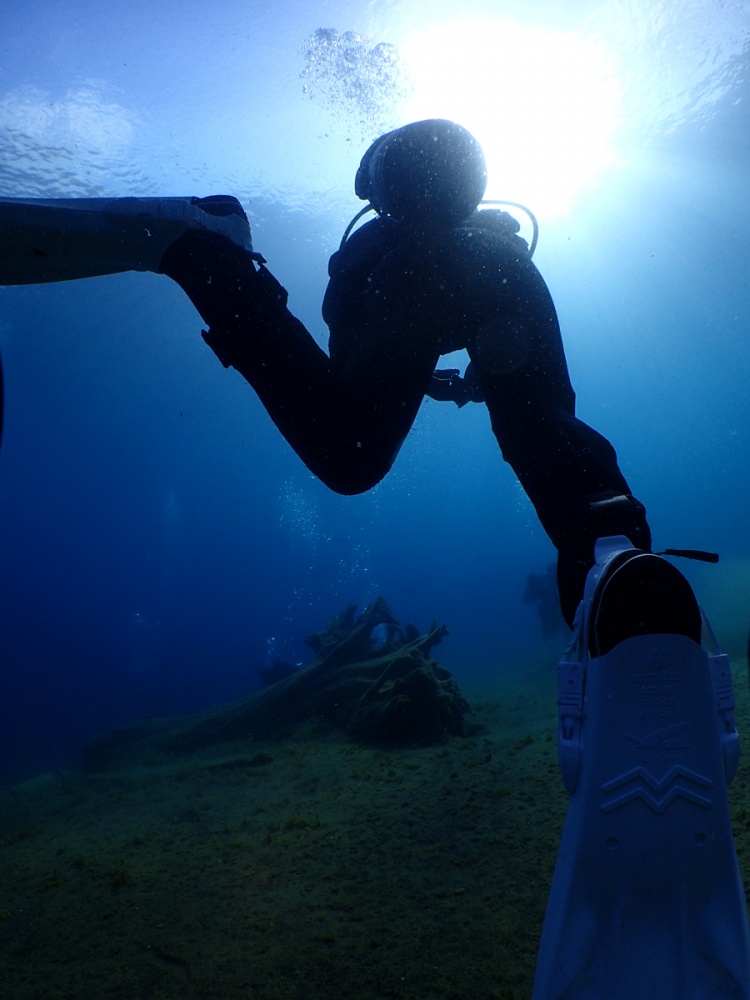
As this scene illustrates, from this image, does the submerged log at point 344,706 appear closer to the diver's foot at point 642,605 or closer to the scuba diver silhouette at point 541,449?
the scuba diver silhouette at point 541,449

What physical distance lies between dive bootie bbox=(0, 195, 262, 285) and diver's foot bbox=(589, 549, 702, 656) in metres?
1.56

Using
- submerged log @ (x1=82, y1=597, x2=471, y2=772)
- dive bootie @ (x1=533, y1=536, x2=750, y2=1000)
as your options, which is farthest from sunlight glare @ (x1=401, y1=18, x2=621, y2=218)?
dive bootie @ (x1=533, y1=536, x2=750, y2=1000)

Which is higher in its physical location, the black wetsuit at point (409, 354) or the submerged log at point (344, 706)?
the black wetsuit at point (409, 354)

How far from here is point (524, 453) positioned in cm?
159

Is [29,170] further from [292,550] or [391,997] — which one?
[292,550]

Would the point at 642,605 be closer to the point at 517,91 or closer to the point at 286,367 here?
the point at 286,367

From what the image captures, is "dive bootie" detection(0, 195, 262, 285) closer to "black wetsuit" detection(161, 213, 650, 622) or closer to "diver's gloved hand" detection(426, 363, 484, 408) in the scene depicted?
"black wetsuit" detection(161, 213, 650, 622)

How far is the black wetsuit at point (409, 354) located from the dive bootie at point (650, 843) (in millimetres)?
401

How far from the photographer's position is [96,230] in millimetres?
1775

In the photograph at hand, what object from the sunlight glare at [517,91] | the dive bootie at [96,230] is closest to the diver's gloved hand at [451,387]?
the dive bootie at [96,230]

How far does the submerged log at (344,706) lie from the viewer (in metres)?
5.32

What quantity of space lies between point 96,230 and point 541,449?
161 cm

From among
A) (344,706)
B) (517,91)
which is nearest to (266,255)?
(517,91)

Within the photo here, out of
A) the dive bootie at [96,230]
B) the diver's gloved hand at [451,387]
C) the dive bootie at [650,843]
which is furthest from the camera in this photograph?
the diver's gloved hand at [451,387]
